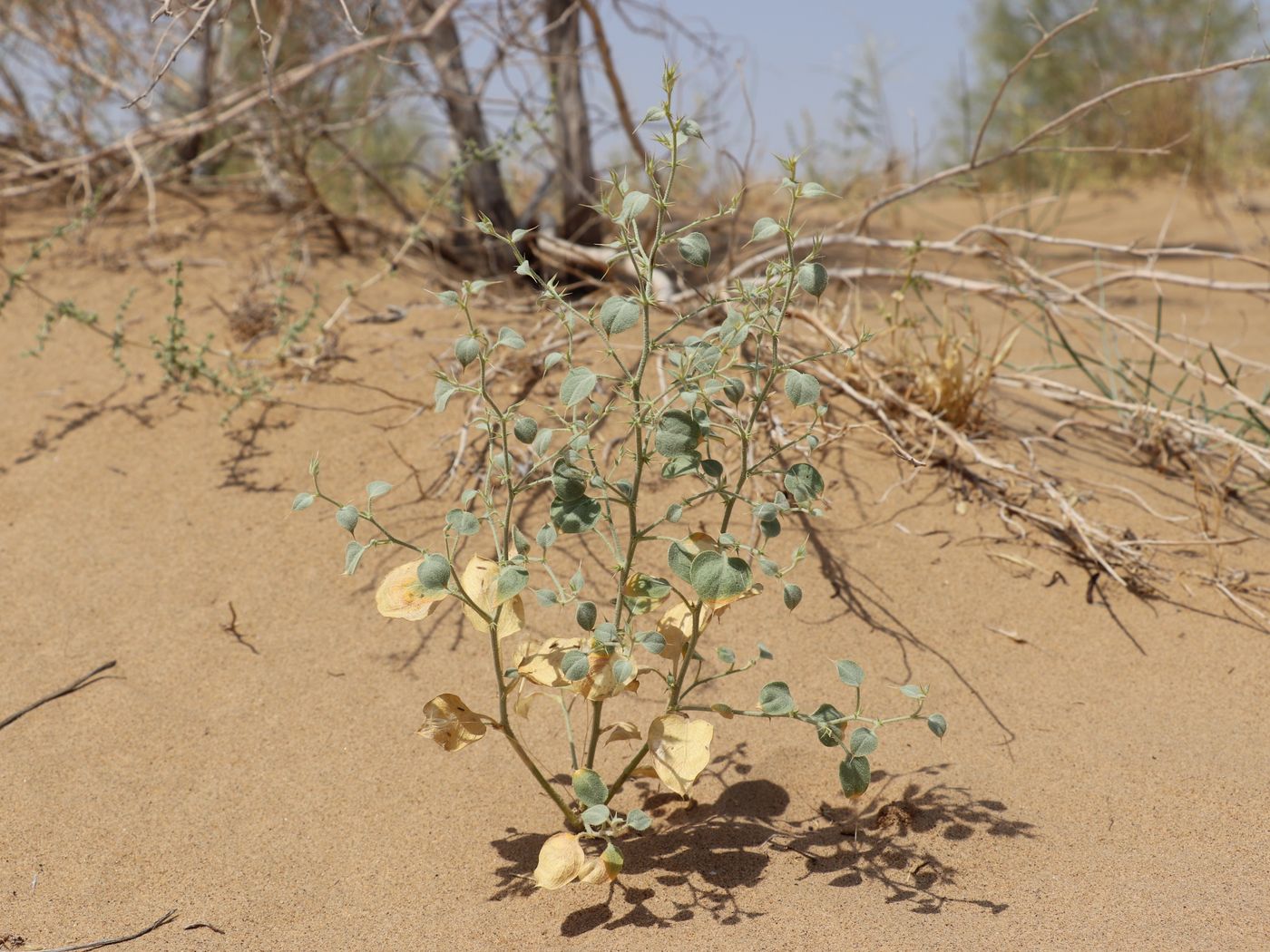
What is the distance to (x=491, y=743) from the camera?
196 cm

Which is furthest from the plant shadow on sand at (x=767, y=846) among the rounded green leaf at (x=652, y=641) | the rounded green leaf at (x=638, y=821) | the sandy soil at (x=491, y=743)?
the rounded green leaf at (x=652, y=641)

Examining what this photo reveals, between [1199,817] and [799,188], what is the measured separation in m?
1.16

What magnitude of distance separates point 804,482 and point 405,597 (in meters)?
0.57

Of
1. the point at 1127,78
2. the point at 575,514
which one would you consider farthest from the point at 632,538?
the point at 1127,78

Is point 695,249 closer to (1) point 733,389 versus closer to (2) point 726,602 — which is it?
(1) point 733,389

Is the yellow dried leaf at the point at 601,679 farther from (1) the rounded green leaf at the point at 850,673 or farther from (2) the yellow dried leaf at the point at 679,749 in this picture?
(1) the rounded green leaf at the point at 850,673

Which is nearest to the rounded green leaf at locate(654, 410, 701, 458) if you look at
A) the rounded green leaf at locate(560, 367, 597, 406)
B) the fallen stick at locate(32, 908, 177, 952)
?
the rounded green leaf at locate(560, 367, 597, 406)

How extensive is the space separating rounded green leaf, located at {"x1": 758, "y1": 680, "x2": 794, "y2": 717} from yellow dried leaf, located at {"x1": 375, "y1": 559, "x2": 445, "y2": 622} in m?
0.45

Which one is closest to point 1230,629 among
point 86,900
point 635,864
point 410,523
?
point 635,864

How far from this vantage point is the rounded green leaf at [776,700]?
4.81 feet

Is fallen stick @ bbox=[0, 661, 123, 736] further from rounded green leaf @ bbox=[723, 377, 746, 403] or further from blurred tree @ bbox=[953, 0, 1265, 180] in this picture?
blurred tree @ bbox=[953, 0, 1265, 180]

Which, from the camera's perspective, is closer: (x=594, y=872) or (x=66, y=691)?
(x=594, y=872)

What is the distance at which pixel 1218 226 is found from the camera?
5.80 meters

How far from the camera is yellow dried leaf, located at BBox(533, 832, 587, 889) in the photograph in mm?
1487
